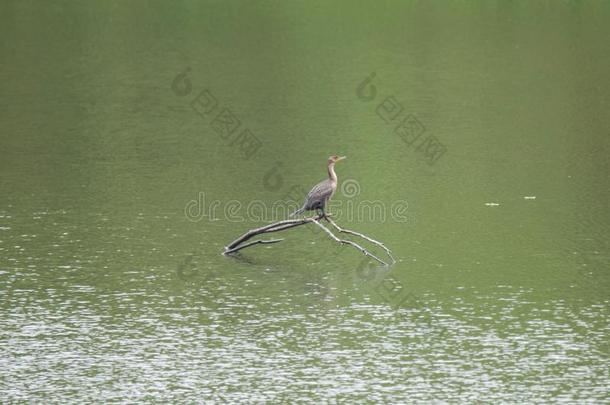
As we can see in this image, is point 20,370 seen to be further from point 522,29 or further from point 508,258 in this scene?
point 522,29

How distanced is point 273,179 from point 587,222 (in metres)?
11.1

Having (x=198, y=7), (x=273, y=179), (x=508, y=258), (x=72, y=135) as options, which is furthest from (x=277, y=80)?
(x=508, y=258)

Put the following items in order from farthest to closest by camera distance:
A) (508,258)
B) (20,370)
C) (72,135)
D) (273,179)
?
(72,135), (273,179), (508,258), (20,370)

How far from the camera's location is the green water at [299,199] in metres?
26.0

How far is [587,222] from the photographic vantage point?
37.7 m

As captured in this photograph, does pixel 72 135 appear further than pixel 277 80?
No

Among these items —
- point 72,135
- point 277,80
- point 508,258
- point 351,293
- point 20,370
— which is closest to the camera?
point 20,370

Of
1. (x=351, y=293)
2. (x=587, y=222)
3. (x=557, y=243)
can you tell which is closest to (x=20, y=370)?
(x=351, y=293)

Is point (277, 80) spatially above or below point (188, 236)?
above

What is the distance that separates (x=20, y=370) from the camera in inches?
1009

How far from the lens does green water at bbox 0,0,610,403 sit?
1024 inches

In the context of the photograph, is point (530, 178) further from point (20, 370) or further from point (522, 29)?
point (522, 29)

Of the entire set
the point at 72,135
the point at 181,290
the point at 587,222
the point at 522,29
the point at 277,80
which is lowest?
the point at 181,290

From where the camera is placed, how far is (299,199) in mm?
40250
